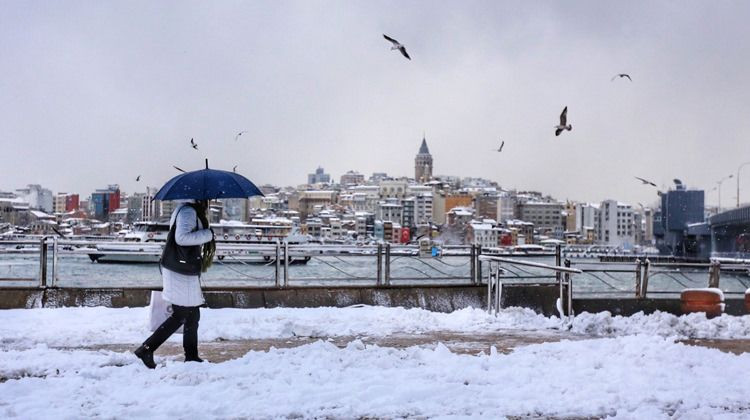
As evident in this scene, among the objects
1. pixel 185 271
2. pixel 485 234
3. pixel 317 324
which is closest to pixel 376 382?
pixel 185 271

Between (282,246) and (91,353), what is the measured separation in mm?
5900

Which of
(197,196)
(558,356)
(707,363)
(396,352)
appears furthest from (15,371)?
(707,363)

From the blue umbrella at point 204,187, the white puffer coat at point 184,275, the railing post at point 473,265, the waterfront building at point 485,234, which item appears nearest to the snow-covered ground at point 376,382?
the white puffer coat at point 184,275

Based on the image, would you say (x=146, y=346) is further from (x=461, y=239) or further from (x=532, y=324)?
(x=461, y=239)

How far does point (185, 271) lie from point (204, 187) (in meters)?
0.84

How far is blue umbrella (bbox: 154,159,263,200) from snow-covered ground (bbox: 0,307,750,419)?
151 centimetres

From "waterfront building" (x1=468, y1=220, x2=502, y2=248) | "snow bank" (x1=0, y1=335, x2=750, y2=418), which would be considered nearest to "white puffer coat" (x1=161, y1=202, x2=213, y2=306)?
"snow bank" (x1=0, y1=335, x2=750, y2=418)

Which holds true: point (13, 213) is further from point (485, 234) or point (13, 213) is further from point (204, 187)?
point (204, 187)

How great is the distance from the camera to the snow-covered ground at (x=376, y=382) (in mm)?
5785

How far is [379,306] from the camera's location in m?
13.0

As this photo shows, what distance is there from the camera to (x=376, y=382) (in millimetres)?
6570

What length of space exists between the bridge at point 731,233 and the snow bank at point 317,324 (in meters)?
81.5

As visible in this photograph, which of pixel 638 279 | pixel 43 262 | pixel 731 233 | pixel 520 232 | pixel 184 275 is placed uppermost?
pixel 184 275

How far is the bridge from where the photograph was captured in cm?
8844
